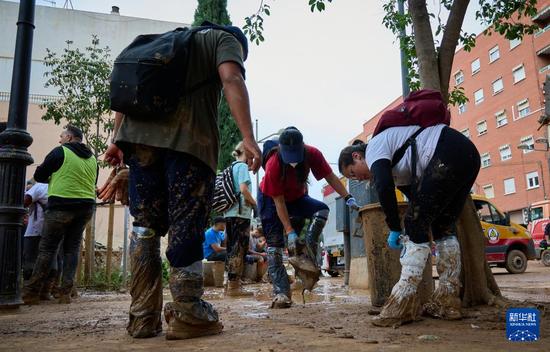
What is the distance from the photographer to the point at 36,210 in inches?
252

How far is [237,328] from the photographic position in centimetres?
280

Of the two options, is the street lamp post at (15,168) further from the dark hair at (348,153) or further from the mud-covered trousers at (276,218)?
the dark hair at (348,153)

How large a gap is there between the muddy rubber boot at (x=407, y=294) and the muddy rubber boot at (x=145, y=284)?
131 cm

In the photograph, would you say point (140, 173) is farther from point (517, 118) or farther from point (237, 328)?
point (517, 118)

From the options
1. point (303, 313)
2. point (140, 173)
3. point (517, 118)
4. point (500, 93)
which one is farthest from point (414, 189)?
point (500, 93)

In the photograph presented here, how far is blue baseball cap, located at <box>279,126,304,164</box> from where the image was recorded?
167 inches

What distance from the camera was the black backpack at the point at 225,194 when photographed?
6.34 m

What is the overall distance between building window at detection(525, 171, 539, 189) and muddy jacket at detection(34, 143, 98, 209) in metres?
34.3

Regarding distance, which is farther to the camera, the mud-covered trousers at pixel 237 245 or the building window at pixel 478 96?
the building window at pixel 478 96

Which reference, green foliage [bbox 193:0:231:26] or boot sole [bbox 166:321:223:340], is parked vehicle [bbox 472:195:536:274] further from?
green foliage [bbox 193:0:231:26]

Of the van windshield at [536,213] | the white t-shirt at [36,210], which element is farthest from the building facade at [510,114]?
the white t-shirt at [36,210]

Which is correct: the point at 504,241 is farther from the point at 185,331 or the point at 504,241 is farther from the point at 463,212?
the point at 185,331

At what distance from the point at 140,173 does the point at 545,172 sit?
3467 centimetres

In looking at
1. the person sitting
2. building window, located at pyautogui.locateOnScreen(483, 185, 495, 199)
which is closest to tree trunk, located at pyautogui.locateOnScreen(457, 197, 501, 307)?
the person sitting
